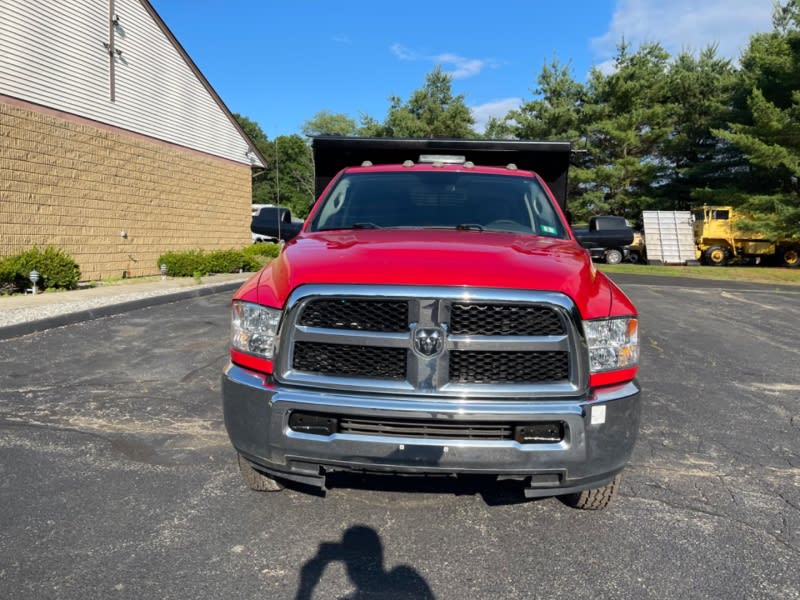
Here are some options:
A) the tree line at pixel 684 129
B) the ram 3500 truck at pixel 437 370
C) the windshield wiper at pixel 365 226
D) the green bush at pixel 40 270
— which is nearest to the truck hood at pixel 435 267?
the ram 3500 truck at pixel 437 370

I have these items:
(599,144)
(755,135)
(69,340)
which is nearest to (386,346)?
(69,340)

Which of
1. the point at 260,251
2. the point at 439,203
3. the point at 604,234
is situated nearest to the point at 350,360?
the point at 439,203

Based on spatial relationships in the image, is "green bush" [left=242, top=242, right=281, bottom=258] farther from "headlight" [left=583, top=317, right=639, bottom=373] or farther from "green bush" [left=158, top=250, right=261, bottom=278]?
"headlight" [left=583, top=317, right=639, bottom=373]

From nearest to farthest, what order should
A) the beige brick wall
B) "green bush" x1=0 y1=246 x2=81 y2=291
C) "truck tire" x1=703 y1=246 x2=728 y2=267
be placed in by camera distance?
A: "green bush" x1=0 y1=246 x2=81 y2=291
the beige brick wall
"truck tire" x1=703 y1=246 x2=728 y2=267

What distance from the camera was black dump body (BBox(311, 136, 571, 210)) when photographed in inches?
212

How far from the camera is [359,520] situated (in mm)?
2889

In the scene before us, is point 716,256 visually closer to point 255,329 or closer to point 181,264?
point 181,264

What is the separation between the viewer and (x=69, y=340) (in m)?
7.16

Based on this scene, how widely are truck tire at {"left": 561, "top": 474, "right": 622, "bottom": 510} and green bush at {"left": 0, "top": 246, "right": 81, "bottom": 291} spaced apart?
11.2 metres

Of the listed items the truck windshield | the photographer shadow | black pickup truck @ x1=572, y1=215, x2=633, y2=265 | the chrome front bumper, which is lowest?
the photographer shadow

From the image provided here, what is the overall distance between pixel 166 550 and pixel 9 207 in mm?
11935

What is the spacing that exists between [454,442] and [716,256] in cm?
2924

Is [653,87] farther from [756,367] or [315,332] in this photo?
[315,332]

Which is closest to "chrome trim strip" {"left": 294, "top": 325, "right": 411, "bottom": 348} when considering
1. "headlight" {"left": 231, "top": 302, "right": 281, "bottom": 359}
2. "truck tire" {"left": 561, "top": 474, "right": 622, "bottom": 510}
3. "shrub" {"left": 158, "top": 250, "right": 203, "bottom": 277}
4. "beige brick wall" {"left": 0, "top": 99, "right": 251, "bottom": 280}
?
"headlight" {"left": 231, "top": 302, "right": 281, "bottom": 359}
